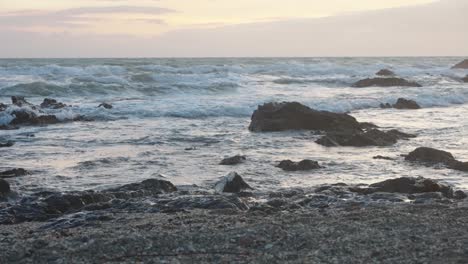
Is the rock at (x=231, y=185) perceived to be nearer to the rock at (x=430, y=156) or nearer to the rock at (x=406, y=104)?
the rock at (x=430, y=156)

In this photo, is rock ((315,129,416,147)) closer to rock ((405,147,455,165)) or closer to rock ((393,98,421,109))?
rock ((405,147,455,165))

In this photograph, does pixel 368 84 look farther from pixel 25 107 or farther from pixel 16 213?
pixel 16 213

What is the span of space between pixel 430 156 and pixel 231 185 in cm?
518

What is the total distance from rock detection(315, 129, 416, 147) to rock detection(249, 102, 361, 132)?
2024 millimetres

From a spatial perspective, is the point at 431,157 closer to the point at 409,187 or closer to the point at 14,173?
the point at 409,187

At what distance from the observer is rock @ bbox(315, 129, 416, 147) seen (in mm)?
15986

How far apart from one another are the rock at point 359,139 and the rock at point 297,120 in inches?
79.7

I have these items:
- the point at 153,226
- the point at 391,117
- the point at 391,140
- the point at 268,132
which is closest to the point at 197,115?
the point at 268,132

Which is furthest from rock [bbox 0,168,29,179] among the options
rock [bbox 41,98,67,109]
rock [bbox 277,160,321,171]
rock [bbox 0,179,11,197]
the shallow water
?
rock [bbox 41,98,67,109]

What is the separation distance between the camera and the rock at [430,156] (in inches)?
515

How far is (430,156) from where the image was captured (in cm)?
1325

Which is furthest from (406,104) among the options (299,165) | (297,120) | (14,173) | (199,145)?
(14,173)

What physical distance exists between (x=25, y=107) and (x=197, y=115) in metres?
6.56

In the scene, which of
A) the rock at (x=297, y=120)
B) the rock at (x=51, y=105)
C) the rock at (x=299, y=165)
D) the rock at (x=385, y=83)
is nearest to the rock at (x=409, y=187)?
the rock at (x=299, y=165)
